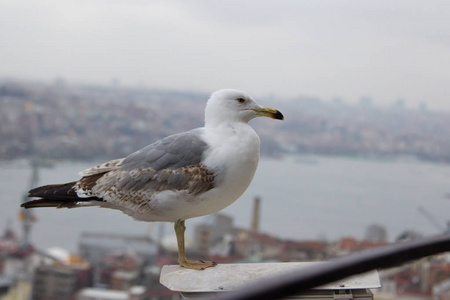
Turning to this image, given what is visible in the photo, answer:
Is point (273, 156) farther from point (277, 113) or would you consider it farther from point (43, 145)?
point (277, 113)

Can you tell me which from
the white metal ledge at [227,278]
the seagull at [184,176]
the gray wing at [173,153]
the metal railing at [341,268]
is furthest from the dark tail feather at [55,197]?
the metal railing at [341,268]

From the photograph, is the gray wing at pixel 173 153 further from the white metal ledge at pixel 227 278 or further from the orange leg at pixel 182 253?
the white metal ledge at pixel 227 278

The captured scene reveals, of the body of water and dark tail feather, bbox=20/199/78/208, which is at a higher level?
dark tail feather, bbox=20/199/78/208

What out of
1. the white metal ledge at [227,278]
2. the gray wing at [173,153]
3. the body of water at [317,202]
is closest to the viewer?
the white metal ledge at [227,278]

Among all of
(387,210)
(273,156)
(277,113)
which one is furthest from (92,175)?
(387,210)

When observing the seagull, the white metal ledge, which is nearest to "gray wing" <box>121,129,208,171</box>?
the seagull

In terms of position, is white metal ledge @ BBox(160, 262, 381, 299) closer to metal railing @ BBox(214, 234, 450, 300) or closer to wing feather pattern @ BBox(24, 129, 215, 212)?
wing feather pattern @ BBox(24, 129, 215, 212)
